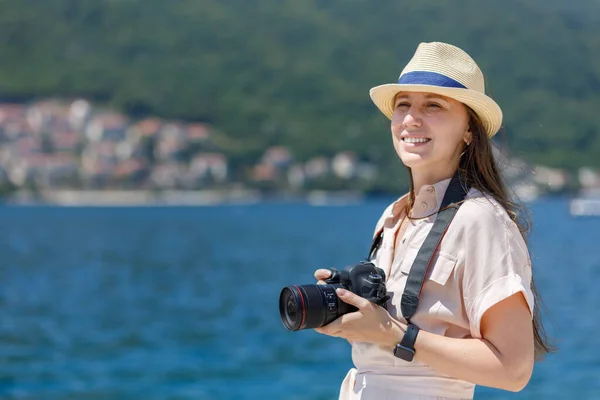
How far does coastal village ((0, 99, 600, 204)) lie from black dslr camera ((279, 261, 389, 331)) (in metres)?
123

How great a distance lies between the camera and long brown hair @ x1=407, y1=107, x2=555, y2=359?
2.26 metres

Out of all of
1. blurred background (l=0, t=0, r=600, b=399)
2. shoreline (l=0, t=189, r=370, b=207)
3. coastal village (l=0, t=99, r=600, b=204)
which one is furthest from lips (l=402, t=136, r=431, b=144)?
shoreline (l=0, t=189, r=370, b=207)

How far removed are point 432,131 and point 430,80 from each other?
5.1 inches

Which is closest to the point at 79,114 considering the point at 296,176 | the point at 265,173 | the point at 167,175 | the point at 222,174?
the point at 167,175

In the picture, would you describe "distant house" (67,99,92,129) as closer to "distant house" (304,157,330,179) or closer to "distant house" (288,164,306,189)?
"distant house" (288,164,306,189)

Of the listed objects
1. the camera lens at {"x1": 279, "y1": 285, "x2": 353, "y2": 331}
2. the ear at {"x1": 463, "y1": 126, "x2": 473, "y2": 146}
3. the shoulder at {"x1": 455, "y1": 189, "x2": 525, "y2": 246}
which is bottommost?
the camera lens at {"x1": 279, "y1": 285, "x2": 353, "y2": 331}

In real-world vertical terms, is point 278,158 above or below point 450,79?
above

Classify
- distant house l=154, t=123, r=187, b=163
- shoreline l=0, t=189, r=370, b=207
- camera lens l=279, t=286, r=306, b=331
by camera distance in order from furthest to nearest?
shoreline l=0, t=189, r=370, b=207, distant house l=154, t=123, r=187, b=163, camera lens l=279, t=286, r=306, b=331

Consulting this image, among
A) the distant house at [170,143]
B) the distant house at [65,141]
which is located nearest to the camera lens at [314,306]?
the distant house at [170,143]

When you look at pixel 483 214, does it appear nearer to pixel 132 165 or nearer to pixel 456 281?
pixel 456 281

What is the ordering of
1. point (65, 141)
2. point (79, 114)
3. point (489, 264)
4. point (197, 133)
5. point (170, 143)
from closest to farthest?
point (489, 264)
point (170, 143)
point (65, 141)
point (197, 133)
point (79, 114)

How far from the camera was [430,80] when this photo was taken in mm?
2236

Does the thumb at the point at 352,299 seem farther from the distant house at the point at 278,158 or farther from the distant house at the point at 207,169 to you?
the distant house at the point at 278,158

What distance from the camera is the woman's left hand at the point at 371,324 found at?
82.8 inches
